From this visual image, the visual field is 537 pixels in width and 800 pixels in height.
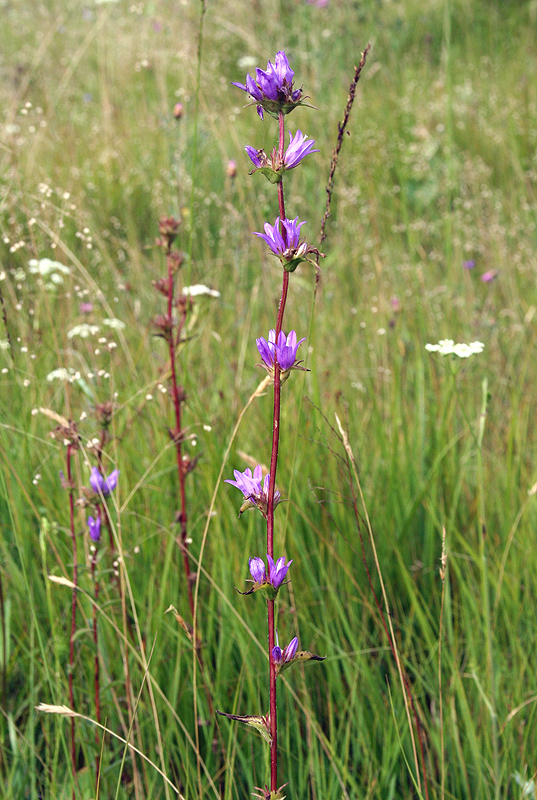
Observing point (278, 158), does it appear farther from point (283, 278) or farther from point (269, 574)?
point (269, 574)

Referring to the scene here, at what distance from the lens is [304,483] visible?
1.76 meters

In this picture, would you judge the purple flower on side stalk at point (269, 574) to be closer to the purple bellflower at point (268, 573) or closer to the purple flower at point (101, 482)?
the purple bellflower at point (268, 573)

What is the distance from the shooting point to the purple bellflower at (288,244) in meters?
0.74

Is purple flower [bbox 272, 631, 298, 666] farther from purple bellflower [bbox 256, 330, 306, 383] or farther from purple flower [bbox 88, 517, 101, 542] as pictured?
purple flower [bbox 88, 517, 101, 542]

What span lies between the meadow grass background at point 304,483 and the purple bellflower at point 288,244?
28cm

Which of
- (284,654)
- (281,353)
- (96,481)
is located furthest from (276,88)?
(96,481)

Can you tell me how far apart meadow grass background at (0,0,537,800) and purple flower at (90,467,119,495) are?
81 millimetres

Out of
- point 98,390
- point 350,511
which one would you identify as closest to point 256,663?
point 350,511

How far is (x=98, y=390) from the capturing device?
2342 millimetres

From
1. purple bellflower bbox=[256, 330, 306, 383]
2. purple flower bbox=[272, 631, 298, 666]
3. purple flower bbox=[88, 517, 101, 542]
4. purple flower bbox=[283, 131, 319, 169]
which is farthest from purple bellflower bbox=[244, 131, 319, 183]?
purple flower bbox=[88, 517, 101, 542]

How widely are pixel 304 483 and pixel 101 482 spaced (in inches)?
25.0

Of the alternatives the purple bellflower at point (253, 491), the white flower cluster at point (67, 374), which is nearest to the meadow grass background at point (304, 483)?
the white flower cluster at point (67, 374)

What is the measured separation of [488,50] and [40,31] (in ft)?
14.9

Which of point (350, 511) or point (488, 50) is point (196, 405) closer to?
point (350, 511)
